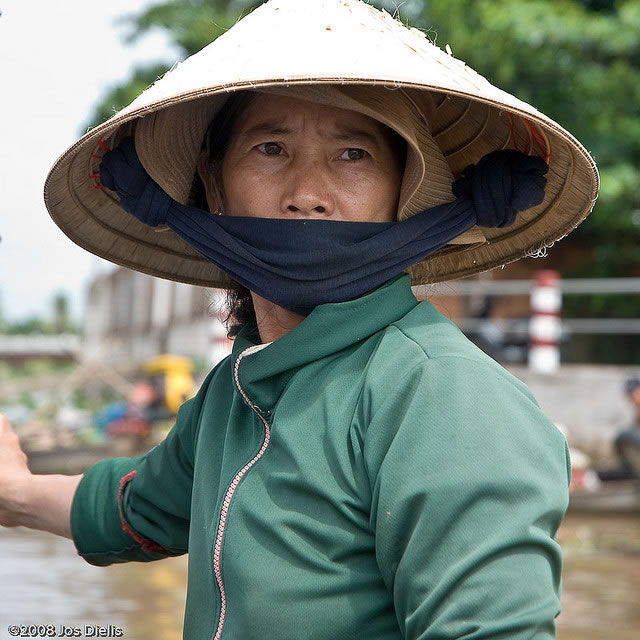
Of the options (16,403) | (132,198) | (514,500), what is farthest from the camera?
(16,403)

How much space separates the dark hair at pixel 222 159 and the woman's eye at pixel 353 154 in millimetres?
194

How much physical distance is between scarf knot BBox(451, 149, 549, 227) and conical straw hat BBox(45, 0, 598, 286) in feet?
0.21

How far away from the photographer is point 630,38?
9820mm

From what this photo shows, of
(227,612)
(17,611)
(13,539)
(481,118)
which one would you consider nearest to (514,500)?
(227,612)

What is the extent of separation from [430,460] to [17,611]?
125 inches

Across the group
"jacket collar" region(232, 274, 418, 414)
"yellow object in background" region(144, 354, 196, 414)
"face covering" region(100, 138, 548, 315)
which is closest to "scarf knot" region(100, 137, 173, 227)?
"face covering" region(100, 138, 548, 315)

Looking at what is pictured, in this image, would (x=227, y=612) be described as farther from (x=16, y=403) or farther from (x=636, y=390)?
(x=16, y=403)

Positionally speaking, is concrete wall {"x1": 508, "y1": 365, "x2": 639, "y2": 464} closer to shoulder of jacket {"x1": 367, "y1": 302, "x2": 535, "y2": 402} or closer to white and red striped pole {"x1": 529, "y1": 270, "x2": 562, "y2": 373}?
white and red striped pole {"x1": 529, "y1": 270, "x2": 562, "y2": 373}

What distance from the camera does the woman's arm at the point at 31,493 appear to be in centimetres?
203

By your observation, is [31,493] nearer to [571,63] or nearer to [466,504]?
[466,504]

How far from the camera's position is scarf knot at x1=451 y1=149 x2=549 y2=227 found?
5.29 ft

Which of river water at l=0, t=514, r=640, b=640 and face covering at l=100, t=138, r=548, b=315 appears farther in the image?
river water at l=0, t=514, r=640, b=640

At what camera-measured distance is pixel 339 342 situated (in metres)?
1.46

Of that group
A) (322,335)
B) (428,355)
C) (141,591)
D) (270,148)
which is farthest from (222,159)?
(141,591)
